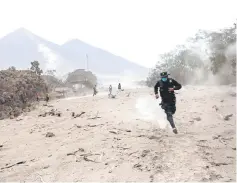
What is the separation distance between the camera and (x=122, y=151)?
7.56m

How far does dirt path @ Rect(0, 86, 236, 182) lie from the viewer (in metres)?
6.37

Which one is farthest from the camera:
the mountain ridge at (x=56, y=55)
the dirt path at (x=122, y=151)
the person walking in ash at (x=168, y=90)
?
the mountain ridge at (x=56, y=55)

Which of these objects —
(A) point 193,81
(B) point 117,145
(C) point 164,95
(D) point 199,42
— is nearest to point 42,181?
(B) point 117,145

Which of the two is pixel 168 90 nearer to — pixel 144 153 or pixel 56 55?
pixel 144 153

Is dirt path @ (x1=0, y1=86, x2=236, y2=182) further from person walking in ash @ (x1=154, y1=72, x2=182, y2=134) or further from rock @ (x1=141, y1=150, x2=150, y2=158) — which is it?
person walking in ash @ (x1=154, y1=72, x2=182, y2=134)

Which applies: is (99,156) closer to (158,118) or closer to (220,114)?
(158,118)

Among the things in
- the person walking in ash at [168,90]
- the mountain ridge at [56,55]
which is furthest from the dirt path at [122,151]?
the mountain ridge at [56,55]

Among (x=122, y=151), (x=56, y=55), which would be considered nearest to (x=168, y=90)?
(x=122, y=151)

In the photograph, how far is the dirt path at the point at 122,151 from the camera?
20.9 ft

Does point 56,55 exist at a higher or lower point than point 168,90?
higher

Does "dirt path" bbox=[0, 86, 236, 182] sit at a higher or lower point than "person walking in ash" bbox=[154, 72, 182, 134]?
lower

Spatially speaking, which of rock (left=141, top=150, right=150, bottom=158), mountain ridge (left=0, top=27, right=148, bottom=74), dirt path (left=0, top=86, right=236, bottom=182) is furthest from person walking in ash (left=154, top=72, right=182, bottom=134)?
mountain ridge (left=0, top=27, right=148, bottom=74)

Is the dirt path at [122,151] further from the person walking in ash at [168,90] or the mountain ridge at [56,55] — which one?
the mountain ridge at [56,55]

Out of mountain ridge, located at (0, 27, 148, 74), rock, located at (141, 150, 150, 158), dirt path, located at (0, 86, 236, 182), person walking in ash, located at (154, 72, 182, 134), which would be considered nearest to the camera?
dirt path, located at (0, 86, 236, 182)
